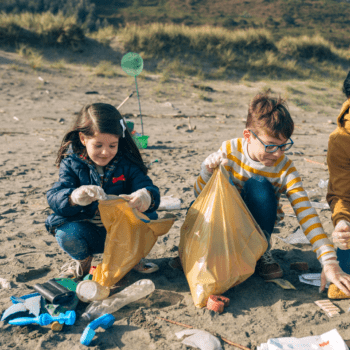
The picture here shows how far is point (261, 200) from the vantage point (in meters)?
1.96

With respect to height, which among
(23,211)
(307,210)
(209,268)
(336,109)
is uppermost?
(307,210)

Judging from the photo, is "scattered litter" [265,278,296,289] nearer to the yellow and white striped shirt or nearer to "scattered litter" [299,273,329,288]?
"scattered litter" [299,273,329,288]

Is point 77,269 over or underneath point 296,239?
over

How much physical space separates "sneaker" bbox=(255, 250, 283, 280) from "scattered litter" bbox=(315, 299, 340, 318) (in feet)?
0.85

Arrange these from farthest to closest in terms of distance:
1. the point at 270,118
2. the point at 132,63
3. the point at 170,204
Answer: the point at 132,63
the point at 170,204
the point at 270,118

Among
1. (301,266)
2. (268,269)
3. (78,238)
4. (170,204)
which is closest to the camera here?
(78,238)

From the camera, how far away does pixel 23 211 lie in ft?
9.36

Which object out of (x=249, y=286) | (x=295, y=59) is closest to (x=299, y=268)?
(x=249, y=286)

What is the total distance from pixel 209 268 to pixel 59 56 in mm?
9634

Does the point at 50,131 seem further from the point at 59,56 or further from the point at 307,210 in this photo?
the point at 59,56

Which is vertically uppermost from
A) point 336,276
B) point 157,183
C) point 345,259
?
point 336,276

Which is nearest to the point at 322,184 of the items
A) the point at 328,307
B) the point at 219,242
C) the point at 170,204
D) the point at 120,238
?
the point at 170,204

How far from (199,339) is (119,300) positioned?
442 millimetres

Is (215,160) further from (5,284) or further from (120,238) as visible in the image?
(5,284)
